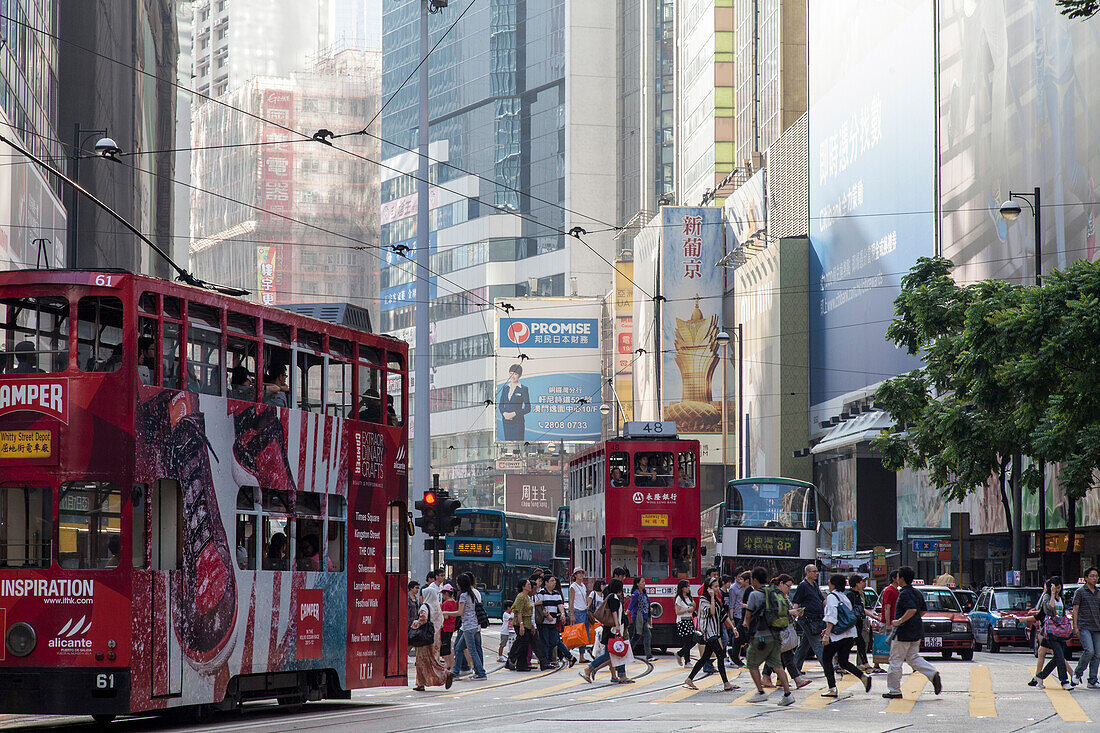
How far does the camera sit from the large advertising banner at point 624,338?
316ft

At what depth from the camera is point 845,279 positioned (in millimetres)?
62562

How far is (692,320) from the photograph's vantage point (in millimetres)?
79188

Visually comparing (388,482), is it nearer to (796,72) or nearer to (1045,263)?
(1045,263)

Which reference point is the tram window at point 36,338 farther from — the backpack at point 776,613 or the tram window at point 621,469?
the tram window at point 621,469

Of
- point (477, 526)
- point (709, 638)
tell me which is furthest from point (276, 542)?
point (477, 526)

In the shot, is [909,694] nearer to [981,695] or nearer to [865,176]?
[981,695]

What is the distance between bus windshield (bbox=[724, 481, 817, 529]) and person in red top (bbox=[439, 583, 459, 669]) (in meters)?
13.8

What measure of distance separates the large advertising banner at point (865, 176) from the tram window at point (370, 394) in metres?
35.9

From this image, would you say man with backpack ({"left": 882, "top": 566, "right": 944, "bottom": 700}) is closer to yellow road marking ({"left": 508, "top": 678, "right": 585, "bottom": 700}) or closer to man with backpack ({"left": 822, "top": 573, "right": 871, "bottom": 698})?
man with backpack ({"left": 822, "top": 573, "right": 871, "bottom": 698})

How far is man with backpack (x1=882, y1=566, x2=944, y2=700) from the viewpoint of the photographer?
1703 centimetres

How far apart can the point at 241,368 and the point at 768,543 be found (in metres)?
21.2

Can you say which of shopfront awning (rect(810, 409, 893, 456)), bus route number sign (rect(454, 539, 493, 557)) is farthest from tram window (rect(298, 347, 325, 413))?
shopfront awning (rect(810, 409, 893, 456))

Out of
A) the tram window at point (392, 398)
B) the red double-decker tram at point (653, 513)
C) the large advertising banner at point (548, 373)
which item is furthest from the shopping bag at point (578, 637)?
the large advertising banner at point (548, 373)

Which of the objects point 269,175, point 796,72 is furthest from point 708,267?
point 269,175
